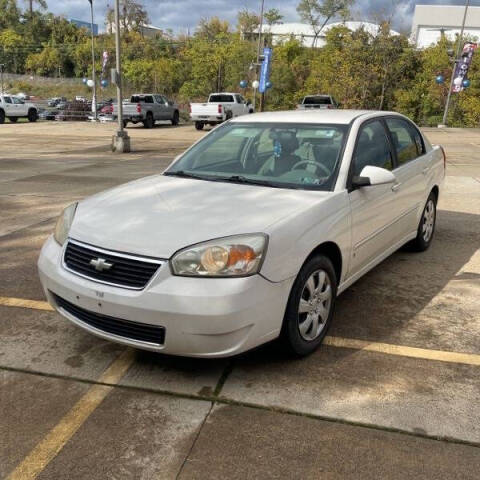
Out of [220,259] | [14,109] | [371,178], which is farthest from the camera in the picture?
[14,109]

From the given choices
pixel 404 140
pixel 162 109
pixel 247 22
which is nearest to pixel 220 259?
pixel 404 140

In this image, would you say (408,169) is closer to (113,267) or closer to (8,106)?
(113,267)

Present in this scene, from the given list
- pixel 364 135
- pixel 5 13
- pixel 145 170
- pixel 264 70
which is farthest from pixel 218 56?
pixel 5 13

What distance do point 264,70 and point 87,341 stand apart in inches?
1250

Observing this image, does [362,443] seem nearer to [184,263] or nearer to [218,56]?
[184,263]

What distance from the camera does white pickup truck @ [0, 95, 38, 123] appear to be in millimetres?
30422

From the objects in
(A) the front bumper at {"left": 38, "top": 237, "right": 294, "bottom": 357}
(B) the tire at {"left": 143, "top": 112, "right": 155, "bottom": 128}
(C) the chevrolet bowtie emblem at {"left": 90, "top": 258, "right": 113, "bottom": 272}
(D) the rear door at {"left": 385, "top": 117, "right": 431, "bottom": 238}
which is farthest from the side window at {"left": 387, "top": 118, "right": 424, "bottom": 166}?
(B) the tire at {"left": 143, "top": 112, "right": 155, "bottom": 128}

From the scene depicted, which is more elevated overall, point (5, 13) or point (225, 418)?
point (5, 13)

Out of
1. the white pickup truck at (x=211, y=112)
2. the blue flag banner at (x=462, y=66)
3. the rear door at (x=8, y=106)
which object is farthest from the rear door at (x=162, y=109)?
the blue flag banner at (x=462, y=66)

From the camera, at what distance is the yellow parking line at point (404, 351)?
3.34 meters

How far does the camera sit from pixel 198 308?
2686 mm

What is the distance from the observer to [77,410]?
→ 2.76 metres

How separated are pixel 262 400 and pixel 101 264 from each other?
3.86 feet

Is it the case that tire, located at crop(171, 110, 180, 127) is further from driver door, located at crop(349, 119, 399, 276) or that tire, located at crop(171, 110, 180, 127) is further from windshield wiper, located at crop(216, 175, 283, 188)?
windshield wiper, located at crop(216, 175, 283, 188)
